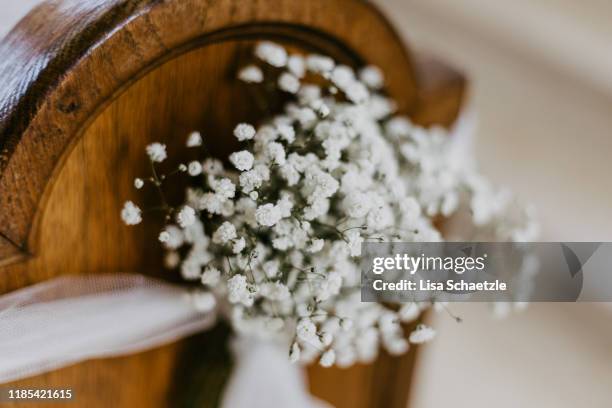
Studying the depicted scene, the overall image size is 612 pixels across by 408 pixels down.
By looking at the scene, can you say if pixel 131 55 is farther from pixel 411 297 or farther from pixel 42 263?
pixel 411 297

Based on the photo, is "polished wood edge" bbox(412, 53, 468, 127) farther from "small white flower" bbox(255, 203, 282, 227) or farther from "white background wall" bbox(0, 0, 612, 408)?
"white background wall" bbox(0, 0, 612, 408)

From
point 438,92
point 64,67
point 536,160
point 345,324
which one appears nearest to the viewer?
point 64,67

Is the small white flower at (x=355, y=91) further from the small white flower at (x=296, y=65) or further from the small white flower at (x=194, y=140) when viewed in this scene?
the small white flower at (x=194, y=140)

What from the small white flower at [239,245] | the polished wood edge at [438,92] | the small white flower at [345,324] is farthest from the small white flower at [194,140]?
the polished wood edge at [438,92]

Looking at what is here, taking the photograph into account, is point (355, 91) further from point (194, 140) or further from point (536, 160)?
point (536, 160)

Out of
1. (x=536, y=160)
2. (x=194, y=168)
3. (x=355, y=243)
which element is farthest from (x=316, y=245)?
(x=536, y=160)
